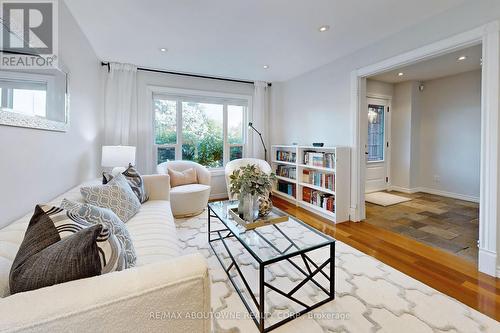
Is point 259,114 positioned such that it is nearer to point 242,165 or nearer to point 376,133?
point 242,165

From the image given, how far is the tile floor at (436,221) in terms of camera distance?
2447 millimetres

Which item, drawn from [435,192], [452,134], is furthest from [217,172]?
[452,134]

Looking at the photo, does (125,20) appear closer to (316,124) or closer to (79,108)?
(79,108)

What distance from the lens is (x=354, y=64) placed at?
3.04m

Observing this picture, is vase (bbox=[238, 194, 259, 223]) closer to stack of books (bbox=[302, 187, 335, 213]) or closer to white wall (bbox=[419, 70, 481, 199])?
stack of books (bbox=[302, 187, 335, 213])

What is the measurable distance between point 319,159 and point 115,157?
277cm

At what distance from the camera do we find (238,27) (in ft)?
7.98

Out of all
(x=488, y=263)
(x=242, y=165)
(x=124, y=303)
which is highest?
(x=242, y=165)

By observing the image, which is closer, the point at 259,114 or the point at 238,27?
the point at 238,27

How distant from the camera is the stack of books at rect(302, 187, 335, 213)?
10.5 feet

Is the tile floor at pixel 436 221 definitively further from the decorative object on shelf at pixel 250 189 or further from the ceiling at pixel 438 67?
the ceiling at pixel 438 67

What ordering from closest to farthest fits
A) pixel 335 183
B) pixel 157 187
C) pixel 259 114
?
pixel 157 187 → pixel 335 183 → pixel 259 114

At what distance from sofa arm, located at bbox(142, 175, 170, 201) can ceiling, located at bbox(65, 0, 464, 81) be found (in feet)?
5.39

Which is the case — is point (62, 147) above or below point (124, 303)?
above
